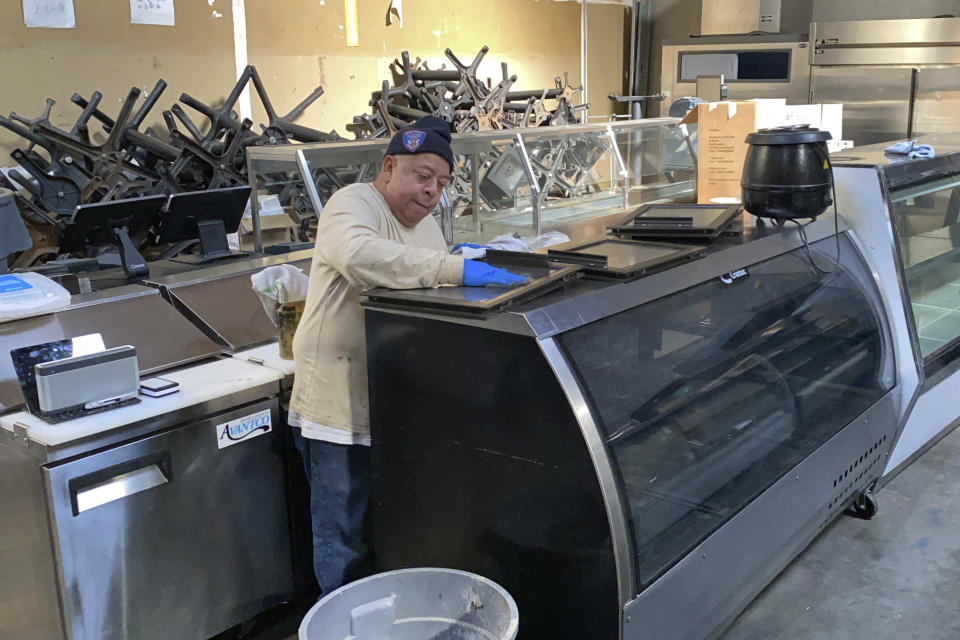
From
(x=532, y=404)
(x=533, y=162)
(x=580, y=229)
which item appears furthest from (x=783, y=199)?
(x=533, y=162)

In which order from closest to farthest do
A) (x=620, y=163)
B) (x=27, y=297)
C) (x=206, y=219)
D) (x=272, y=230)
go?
(x=27, y=297), (x=206, y=219), (x=272, y=230), (x=620, y=163)

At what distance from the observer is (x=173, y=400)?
2.04 meters

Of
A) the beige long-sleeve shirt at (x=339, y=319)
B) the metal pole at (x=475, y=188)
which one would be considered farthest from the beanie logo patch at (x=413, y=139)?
the metal pole at (x=475, y=188)

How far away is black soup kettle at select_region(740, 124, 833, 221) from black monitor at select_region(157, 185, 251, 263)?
168cm

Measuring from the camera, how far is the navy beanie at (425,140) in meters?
1.89

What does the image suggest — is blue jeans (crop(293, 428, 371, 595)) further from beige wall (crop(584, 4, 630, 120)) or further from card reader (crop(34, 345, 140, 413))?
beige wall (crop(584, 4, 630, 120))

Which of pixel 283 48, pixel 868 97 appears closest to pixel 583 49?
pixel 868 97

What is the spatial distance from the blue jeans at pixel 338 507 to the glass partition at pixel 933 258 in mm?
2062

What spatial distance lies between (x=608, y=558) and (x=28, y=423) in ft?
4.25

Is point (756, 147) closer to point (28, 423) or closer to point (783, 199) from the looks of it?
point (783, 199)

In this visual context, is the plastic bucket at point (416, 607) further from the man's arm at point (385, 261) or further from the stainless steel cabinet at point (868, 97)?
the stainless steel cabinet at point (868, 97)

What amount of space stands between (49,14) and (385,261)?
3935mm

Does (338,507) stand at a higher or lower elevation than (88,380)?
lower

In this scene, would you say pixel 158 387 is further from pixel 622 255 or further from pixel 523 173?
pixel 523 173
